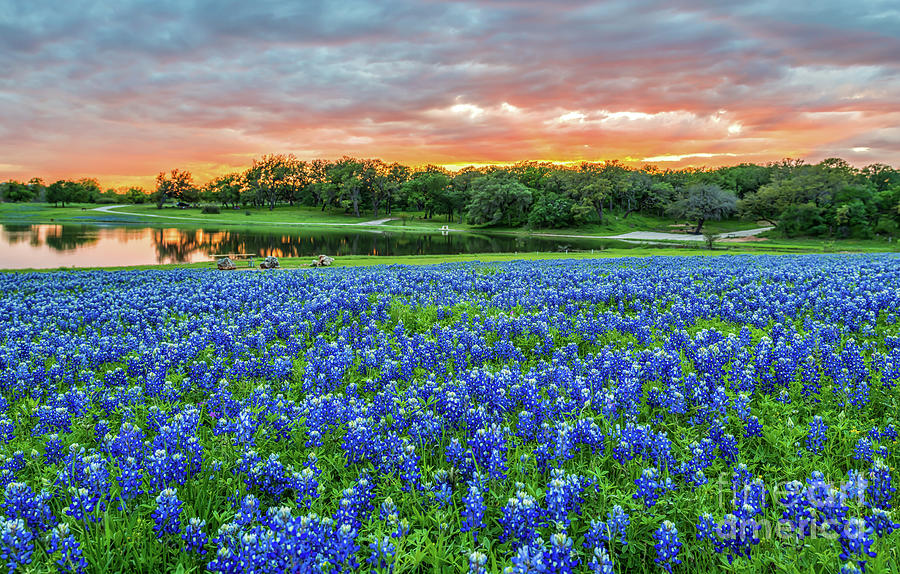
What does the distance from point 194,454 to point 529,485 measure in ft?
9.62

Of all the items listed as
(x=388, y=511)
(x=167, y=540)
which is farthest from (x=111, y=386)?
(x=388, y=511)

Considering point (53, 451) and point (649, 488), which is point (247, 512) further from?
point (649, 488)

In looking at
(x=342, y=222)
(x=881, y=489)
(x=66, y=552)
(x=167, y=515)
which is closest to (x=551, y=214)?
(x=342, y=222)

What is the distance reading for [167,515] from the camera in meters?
3.43

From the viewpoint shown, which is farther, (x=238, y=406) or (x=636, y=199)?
(x=636, y=199)

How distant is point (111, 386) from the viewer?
6727mm

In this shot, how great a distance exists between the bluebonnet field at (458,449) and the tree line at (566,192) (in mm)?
97736

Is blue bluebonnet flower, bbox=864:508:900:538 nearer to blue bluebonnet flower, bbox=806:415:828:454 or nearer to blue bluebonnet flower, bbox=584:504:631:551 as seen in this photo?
blue bluebonnet flower, bbox=806:415:828:454

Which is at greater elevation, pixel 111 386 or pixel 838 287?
pixel 838 287

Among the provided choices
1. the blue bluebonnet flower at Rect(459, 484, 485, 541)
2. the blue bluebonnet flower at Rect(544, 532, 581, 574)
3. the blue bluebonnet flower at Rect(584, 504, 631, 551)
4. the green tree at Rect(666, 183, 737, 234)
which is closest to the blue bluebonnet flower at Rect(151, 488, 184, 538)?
the blue bluebonnet flower at Rect(459, 484, 485, 541)

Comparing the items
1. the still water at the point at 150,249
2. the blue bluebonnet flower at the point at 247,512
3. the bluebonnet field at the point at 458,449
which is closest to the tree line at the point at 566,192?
the still water at the point at 150,249

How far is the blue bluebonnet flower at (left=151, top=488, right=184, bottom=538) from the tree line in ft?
338

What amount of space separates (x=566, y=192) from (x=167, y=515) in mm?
119550

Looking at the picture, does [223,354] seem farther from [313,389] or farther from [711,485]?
[711,485]
